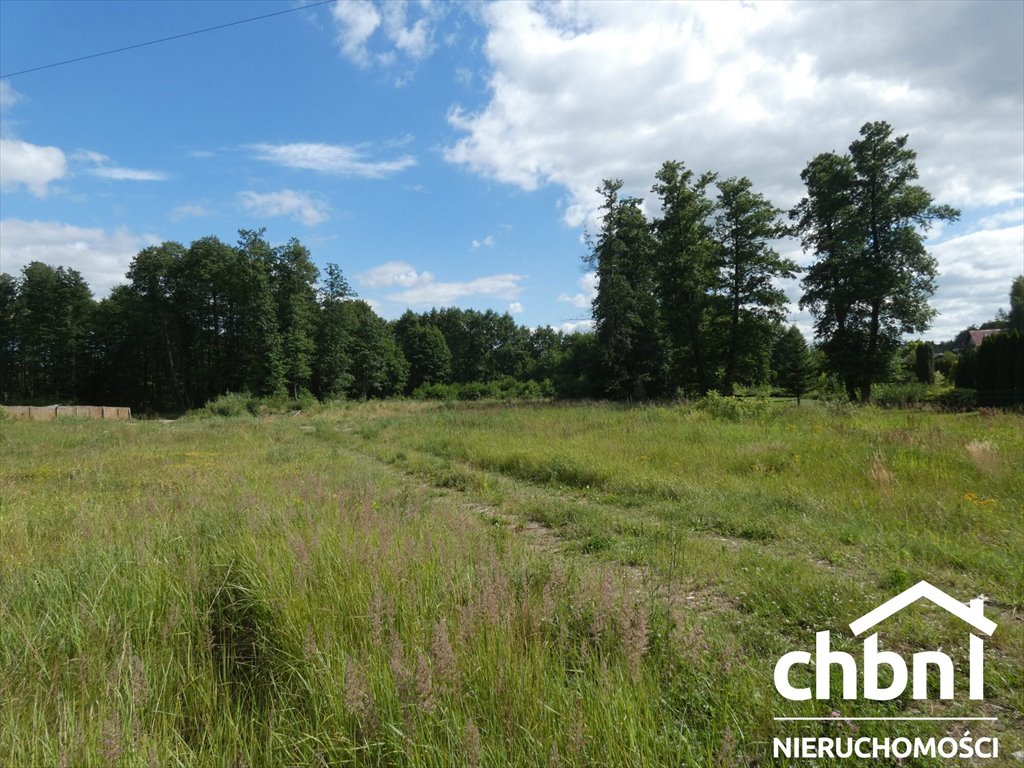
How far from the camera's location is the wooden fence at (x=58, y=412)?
34.9 m

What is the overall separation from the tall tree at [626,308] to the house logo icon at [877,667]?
3185 centimetres

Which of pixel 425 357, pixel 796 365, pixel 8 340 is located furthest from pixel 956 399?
pixel 8 340

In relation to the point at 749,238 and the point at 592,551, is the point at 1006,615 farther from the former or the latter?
the point at 749,238

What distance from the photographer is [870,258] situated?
985 inches

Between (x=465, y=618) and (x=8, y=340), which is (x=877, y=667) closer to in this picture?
(x=465, y=618)

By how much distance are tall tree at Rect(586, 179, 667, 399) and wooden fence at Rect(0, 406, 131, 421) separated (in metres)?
37.5

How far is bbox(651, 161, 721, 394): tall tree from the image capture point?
31.5 metres

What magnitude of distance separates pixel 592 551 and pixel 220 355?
2358 inches

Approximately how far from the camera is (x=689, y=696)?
2.69 m

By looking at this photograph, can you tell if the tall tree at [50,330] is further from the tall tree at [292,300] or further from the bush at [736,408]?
the bush at [736,408]

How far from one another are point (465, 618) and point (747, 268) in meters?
32.6

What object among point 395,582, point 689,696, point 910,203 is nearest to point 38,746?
point 395,582

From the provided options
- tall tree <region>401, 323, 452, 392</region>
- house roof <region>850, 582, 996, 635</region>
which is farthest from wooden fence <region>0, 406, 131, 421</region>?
house roof <region>850, 582, 996, 635</region>

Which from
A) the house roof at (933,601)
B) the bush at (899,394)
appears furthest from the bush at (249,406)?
the house roof at (933,601)
